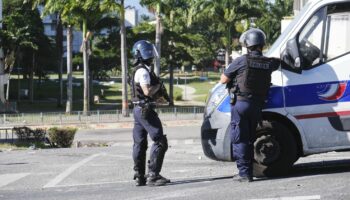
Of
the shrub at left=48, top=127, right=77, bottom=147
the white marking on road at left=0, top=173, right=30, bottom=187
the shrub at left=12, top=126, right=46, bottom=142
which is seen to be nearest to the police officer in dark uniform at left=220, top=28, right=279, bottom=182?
the white marking on road at left=0, top=173, right=30, bottom=187

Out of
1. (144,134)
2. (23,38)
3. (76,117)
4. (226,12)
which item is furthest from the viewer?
(23,38)

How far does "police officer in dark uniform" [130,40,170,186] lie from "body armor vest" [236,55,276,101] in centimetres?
103

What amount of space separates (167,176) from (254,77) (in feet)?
7.54

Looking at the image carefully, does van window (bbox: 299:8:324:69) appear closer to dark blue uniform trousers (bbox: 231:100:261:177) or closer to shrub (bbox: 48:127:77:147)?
dark blue uniform trousers (bbox: 231:100:261:177)

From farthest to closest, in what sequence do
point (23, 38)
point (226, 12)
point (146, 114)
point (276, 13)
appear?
point (276, 13) < point (23, 38) < point (226, 12) < point (146, 114)

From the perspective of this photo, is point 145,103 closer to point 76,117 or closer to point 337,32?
point 337,32

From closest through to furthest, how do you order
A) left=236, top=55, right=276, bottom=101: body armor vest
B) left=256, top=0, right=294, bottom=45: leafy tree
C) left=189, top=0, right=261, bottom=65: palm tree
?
left=236, top=55, right=276, bottom=101: body armor vest → left=189, top=0, right=261, bottom=65: palm tree → left=256, top=0, right=294, bottom=45: leafy tree

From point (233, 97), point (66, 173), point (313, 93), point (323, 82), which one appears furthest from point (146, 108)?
point (66, 173)

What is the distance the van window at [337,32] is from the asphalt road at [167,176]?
151 cm

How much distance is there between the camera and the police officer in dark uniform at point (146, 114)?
7.49 meters

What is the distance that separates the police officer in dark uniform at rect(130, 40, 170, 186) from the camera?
7488 mm

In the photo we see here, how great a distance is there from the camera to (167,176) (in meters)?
8.80

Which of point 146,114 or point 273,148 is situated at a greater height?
point 146,114

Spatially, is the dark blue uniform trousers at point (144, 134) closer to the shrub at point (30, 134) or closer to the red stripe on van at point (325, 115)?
the red stripe on van at point (325, 115)
